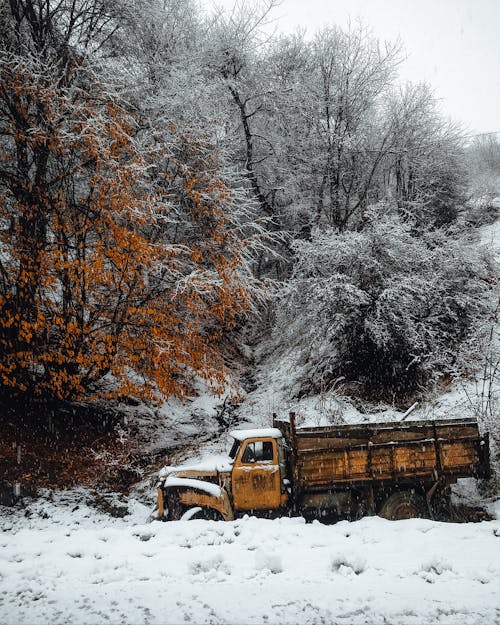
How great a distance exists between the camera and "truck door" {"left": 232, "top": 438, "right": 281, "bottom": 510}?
7.07 m

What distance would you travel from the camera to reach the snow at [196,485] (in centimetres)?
693

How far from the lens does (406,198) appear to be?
22219 mm

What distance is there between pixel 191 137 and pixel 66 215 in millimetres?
3920

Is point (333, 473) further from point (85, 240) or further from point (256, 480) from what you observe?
point (85, 240)

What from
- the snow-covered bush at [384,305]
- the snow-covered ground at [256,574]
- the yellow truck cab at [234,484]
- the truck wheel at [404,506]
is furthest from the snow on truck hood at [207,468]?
the snow-covered bush at [384,305]

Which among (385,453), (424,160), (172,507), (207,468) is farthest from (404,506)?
(424,160)

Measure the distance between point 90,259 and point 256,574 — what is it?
7.30 m

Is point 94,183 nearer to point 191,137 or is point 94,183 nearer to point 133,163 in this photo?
point 133,163

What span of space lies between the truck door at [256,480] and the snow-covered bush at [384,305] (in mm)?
5765

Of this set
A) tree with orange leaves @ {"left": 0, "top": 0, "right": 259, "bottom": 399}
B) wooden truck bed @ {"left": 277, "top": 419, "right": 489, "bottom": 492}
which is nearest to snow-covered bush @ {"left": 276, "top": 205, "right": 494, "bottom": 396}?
tree with orange leaves @ {"left": 0, "top": 0, "right": 259, "bottom": 399}

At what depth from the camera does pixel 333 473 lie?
707 centimetres

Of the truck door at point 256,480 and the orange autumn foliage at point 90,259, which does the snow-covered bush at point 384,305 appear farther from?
the truck door at point 256,480

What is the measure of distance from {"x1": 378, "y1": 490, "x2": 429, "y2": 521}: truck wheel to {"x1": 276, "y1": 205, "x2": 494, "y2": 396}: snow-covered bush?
16.3 feet

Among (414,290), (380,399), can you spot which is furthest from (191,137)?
(380,399)
